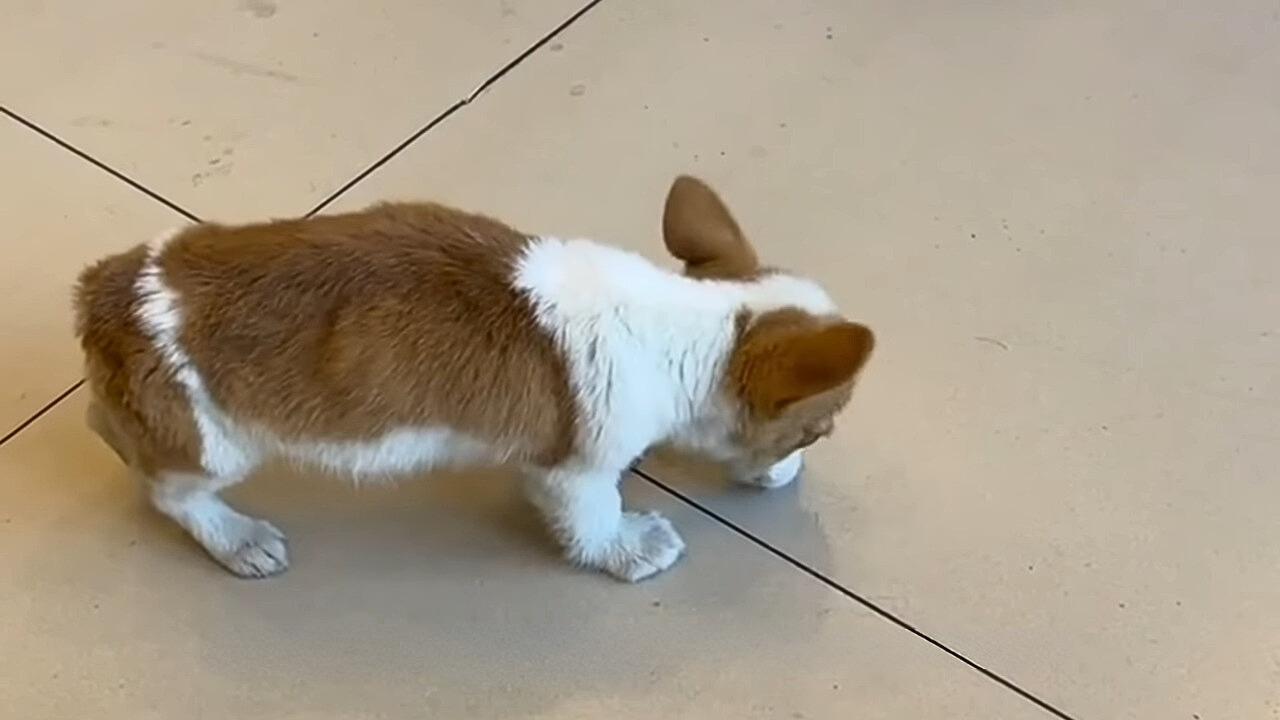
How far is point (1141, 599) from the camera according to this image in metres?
1.54

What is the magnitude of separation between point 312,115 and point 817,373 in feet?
2.76

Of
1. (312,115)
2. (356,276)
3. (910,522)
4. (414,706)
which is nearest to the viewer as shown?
(356,276)

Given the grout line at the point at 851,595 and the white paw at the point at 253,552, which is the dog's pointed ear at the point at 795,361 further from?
the white paw at the point at 253,552

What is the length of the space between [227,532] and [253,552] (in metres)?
0.03

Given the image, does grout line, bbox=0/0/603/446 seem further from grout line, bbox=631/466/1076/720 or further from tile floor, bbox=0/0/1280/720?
grout line, bbox=631/466/1076/720

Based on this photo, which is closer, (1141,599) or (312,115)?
(1141,599)

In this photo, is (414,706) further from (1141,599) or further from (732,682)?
(1141,599)

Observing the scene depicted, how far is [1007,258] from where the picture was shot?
70.5 inches

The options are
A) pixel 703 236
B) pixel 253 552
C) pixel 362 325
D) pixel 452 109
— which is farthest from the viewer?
pixel 452 109

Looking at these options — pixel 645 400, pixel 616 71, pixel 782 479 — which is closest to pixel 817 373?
pixel 645 400

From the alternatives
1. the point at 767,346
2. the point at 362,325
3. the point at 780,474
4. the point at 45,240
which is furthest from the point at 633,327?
the point at 45,240

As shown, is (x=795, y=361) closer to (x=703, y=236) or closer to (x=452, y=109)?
(x=703, y=236)

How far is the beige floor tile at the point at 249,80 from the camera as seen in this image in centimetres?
186

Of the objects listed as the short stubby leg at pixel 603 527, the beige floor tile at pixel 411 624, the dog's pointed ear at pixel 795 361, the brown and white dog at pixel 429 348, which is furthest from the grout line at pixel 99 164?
the dog's pointed ear at pixel 795 361
